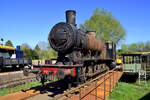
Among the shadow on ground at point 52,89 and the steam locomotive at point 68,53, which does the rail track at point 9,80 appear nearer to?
the shadow on ground at point 52,89

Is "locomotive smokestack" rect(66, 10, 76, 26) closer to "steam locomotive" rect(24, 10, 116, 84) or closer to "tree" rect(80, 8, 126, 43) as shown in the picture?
"steam locomotive" rect(24, 10, 116, 84)

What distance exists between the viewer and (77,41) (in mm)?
7852

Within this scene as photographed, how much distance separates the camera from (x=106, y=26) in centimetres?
3812

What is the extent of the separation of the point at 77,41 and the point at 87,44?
1.51m

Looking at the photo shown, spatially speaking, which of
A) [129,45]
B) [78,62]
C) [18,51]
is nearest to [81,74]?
[78,62]

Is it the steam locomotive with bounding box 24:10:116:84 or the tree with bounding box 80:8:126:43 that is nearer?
the steam locomotive with bounding box 24:10:116:84

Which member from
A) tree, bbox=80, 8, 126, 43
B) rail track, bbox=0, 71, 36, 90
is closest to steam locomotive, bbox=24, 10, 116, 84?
rail track, bbox=0, 71, 36, 90

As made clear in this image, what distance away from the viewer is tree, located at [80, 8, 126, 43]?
38469 mm

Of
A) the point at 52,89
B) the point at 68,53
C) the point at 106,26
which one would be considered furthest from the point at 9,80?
the point at 106,26

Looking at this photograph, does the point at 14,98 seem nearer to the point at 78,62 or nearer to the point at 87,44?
the point at 78,62

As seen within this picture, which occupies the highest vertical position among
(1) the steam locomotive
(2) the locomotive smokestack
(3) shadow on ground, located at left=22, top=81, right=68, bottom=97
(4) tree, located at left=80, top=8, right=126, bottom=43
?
(4) tree, located at left=80, top=8, right=126, bottom=43

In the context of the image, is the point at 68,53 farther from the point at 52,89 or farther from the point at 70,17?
the point at 52,89

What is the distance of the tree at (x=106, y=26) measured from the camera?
1515 inches

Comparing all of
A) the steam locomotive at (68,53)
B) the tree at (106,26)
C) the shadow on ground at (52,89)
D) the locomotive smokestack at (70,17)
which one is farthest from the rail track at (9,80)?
the tree at (106,26)
